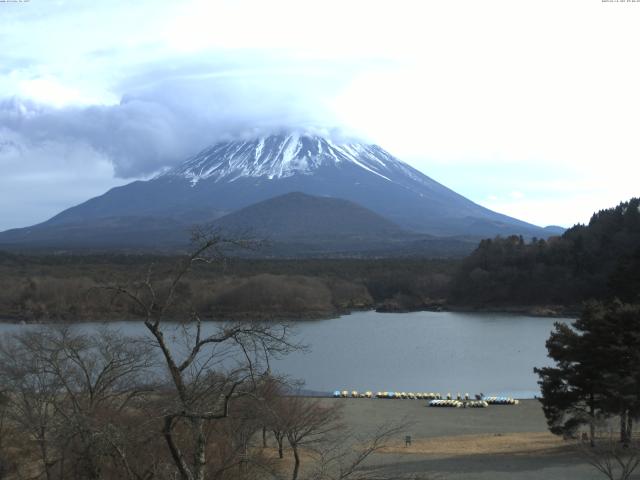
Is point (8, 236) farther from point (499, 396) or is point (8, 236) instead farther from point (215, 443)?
point (215, 443)

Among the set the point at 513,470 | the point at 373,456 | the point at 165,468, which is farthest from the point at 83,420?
the point at 373,456

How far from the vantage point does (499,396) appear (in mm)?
24750

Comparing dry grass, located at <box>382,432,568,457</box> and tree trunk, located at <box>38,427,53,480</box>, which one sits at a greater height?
tree trunk, located at <box>38,427,53,480</box>

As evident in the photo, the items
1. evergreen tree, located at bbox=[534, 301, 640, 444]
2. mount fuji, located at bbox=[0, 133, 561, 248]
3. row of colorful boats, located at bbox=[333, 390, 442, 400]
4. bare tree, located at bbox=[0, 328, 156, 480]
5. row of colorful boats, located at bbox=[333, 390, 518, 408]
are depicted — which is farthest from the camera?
mount fuji, located at bbox=[0, 133, 561, 248]

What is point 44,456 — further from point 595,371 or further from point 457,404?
point 457,404

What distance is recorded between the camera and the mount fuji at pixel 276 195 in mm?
135875

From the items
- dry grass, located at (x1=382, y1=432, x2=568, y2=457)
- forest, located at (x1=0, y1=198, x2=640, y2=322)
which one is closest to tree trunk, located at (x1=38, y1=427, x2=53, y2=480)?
dry grass, located at (x1=382, y1=432, x2=568, y2=457)

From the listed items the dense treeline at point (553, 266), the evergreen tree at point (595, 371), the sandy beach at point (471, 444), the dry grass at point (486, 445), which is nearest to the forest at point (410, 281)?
the dense treeline at point (553, 266)

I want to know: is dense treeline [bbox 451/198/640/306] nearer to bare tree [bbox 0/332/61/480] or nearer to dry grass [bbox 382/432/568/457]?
dry grass [bbox 382/432/568/457]

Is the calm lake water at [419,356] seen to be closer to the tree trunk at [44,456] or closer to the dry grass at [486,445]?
the dry grass at [486,445]

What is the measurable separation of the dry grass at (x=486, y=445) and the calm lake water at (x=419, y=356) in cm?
398

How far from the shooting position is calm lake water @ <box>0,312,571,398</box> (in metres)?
26.7

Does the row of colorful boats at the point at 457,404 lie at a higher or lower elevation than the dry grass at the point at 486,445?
lower

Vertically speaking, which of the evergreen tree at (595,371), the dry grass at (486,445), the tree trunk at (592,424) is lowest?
the dry grass at (486,445)
